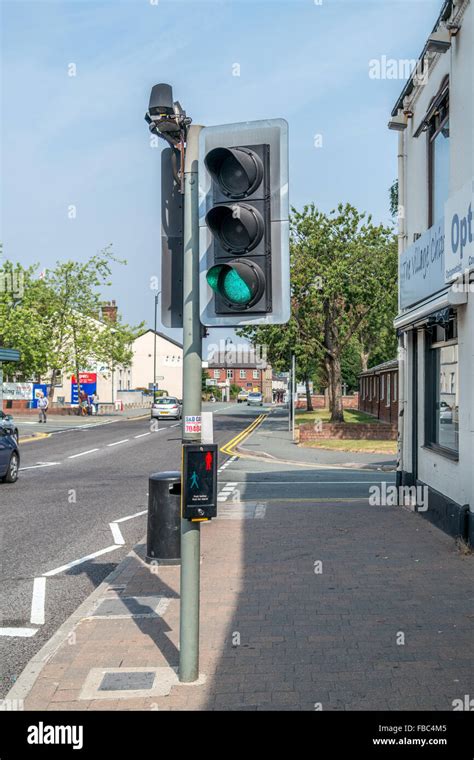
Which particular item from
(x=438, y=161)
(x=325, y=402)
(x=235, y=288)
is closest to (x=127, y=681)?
(x=235, y=288)

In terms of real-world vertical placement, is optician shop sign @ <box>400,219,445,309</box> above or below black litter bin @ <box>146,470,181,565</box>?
above

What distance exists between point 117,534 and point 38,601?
3499mm

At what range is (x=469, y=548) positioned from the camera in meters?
Answer: 8.98

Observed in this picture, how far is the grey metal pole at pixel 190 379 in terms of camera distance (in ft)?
16.4

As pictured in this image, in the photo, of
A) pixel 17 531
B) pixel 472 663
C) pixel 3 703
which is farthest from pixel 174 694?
pixel 17 531

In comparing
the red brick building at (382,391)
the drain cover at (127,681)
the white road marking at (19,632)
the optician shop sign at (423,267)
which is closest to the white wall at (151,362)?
the red brick building at (382,391)

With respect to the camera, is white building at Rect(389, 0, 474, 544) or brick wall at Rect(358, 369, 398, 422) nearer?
white building at Rect(389, 0, 474, 544)

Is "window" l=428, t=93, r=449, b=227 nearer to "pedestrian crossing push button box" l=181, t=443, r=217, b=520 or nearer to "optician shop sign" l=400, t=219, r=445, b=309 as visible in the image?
"optician shop sign" l=400, t=219, r=445, b=309

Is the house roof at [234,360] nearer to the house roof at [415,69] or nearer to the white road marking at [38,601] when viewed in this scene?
the house roof at [415,69]

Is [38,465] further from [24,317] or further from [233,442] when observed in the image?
[24,317]

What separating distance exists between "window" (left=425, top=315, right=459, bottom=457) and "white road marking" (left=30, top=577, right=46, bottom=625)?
5.30 meters

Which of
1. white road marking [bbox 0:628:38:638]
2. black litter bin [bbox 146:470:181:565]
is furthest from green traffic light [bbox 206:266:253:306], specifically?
black litter bin [bbox 146:470:181:565]

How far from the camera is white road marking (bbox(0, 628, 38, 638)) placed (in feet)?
21.0
